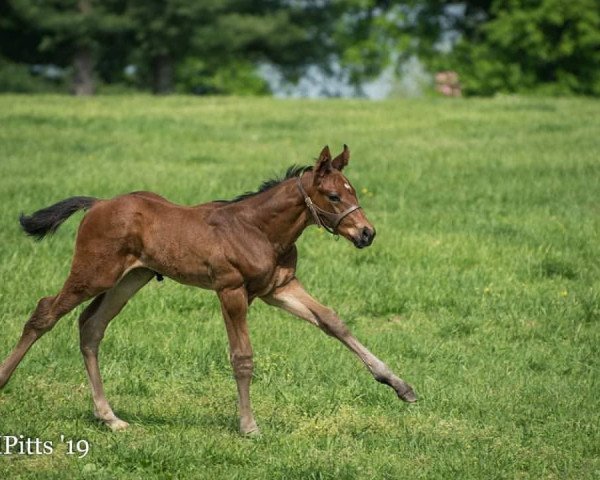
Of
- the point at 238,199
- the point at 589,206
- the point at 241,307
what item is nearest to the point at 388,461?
the point at 241,307

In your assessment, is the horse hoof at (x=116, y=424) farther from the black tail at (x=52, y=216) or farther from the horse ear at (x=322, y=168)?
the horse ear at (x=322, y=168)

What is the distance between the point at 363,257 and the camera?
43.5 feet

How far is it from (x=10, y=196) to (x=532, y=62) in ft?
130

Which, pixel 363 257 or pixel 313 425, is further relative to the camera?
pixel 363 257

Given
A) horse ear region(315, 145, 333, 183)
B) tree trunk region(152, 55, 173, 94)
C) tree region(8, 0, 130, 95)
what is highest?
horse ear region(315, 145, 333, 183)

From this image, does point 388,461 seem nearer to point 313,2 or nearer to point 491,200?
point 491,200

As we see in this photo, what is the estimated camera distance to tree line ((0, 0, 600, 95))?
4625cm

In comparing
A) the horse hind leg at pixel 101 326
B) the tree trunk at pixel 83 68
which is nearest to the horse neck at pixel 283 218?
the horse hind leg at pixel 101 326

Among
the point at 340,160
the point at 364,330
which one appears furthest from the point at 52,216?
the point at 364,330

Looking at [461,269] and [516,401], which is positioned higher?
[516,401]

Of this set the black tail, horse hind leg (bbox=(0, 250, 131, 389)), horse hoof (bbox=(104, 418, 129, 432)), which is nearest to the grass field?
horse hoof (bbox=(104, 418, 129, 432))

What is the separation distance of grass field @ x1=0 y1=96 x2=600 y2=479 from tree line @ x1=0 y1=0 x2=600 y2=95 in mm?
25851

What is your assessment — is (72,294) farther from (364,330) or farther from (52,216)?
(364,330)

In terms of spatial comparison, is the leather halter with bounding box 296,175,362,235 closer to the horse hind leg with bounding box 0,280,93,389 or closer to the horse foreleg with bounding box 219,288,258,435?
the horse foreleg with bounding box 219,288,258,435
